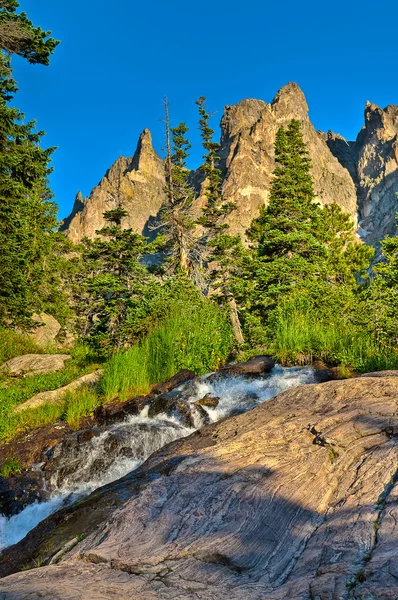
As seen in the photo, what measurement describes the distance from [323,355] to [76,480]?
7.03 meters

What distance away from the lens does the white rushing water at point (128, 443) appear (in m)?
7.30

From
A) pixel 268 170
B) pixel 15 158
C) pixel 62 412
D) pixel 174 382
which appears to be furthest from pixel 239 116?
pixel 62 412

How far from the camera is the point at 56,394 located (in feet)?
39.7

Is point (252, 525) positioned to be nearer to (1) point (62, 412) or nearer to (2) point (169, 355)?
(1) point (62, 412)

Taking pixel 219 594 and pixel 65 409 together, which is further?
pixel 65 409

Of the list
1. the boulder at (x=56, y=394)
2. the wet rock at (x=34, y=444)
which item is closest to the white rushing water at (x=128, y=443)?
the wet rock at (x=34, y=444)

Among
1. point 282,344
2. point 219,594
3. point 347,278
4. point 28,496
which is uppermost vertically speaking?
point 347,278

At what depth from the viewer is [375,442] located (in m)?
4.62

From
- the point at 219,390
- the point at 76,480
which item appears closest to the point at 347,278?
the point at 219,390

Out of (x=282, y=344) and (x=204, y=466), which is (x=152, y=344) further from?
(x=204, y=466)

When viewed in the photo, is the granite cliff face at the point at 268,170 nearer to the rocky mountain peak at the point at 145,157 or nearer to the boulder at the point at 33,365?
the rocky mountain peak at the point at 145,157

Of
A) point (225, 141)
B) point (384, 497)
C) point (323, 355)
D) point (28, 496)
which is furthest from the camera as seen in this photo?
point (225, 141)

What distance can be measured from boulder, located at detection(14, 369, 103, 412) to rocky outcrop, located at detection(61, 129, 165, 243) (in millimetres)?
104414

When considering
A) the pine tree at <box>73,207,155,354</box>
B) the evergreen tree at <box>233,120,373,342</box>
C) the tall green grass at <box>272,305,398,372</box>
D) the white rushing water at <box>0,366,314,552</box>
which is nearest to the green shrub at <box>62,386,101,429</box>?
the white rushing water at <box>0,366,314,552</box>
